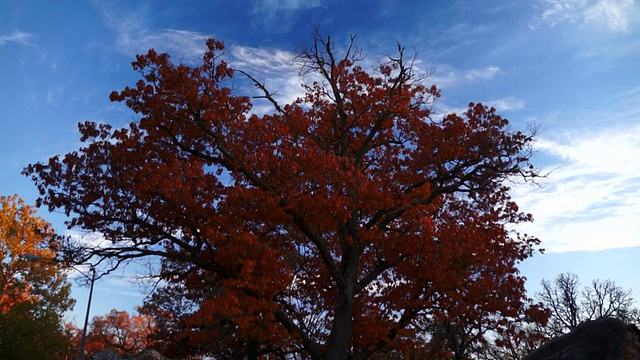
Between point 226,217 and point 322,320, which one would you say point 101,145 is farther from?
point 322,320

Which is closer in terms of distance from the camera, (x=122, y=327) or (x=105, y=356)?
(x=105, y=356)

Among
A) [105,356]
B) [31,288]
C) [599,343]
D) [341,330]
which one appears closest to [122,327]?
[31,288]

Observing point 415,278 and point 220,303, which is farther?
point 415,278

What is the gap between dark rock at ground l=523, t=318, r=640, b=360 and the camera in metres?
5.27

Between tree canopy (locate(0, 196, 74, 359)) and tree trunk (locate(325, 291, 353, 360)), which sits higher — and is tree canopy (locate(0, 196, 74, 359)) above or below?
above

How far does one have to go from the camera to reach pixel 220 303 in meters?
14.5

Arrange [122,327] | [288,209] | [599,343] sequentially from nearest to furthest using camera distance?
[599,343] → [288,209] → [122,327]

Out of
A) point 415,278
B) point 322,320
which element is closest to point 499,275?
point 415,278

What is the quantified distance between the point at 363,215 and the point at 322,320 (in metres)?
6.00

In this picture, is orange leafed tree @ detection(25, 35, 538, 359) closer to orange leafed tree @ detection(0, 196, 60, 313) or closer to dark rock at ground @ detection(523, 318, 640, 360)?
dark rock at ground @ detection(523, 318, 640, 360)

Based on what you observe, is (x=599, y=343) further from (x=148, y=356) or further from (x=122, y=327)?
(x=122, y=327)

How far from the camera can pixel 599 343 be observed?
5.50 meters

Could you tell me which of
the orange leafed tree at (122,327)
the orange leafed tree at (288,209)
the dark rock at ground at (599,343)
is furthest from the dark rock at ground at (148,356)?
the orange leafed tree at (122,327)

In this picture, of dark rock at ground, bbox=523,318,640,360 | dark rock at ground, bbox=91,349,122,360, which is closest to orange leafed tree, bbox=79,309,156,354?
dark rock at ground, bbox=91,349,122,360
